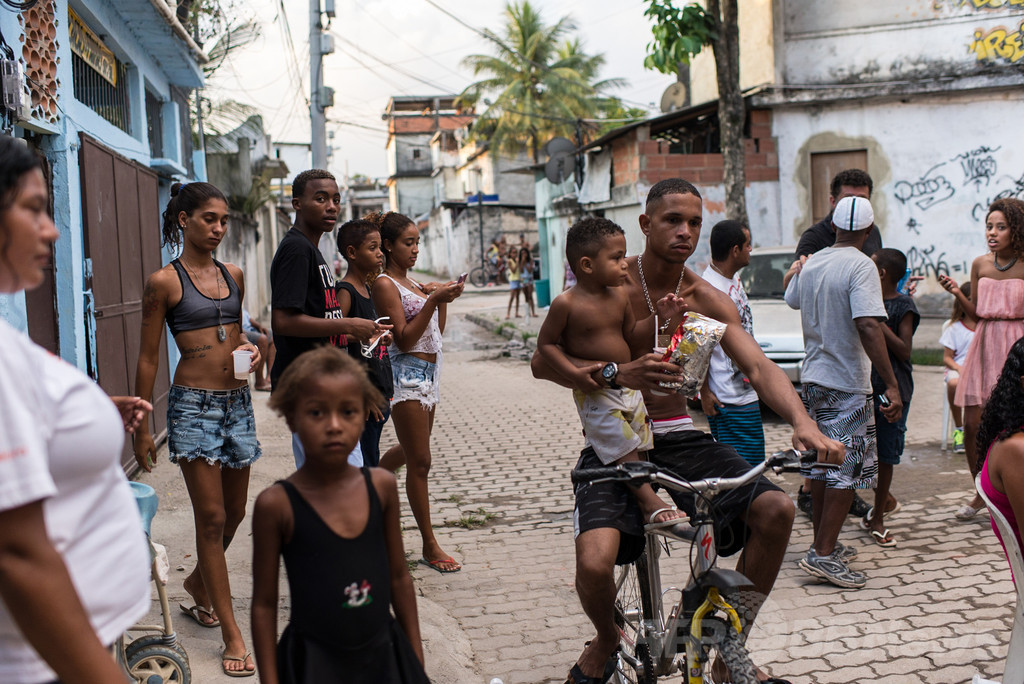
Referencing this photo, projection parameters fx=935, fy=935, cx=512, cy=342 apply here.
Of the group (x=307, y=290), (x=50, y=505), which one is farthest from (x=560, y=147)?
(x=50, y=505)

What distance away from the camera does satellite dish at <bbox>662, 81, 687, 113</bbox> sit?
20359 mm

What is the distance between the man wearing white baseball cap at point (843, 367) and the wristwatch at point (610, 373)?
2.21 meters

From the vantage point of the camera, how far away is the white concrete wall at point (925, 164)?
55.3 feet

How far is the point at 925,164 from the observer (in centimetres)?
1723

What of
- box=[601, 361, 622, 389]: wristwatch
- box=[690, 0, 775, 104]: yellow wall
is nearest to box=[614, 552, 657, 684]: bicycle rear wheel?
box=[601, 361, 622, 389]: wristwatch

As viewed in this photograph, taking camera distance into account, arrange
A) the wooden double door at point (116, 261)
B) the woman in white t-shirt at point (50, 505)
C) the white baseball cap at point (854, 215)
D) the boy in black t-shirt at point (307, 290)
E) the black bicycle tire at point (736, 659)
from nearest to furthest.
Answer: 1. the woman in white t-shirt at point (50, 505)
2. the black bicycle tire at point (736, 659)
3. the boy in black t-shirt at point (307, 290)
4. the white baseball cap at point (854, 215)
5. the wooden double door at point (116, 261)

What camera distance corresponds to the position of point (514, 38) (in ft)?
136

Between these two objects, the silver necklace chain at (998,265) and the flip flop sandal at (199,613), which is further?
the silver necklace chain at (998,265)

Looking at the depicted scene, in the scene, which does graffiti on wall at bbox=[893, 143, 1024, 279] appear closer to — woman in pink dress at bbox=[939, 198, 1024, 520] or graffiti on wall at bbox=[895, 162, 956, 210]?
graffiti on wall at bbox=[895, 162, 956, 210]

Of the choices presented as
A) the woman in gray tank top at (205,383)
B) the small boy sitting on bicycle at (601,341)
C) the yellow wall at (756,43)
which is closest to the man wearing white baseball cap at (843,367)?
the small boy sitting on bicycle at (601,341)

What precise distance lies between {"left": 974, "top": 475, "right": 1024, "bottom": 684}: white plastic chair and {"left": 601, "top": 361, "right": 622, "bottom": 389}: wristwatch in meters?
1.30

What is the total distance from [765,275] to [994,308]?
5560mm

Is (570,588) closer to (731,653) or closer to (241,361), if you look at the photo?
(241,361)

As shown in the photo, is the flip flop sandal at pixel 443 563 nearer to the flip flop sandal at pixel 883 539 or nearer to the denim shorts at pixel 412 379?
the denim shorts at pixel 412 379
